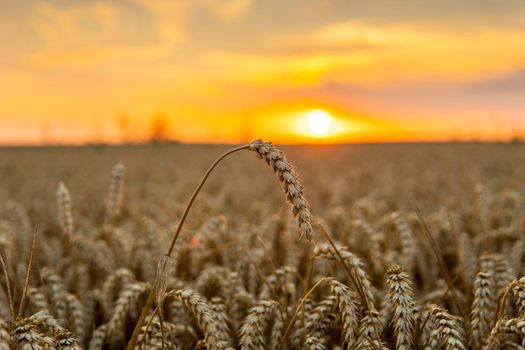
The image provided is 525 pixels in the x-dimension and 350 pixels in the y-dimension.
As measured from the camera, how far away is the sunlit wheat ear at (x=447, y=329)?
74.7 inches

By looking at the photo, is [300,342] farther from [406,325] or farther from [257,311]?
[406,325]

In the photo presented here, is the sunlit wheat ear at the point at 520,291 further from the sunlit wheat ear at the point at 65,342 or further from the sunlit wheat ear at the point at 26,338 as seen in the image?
the sunlit wheat ear at the point at 26,338

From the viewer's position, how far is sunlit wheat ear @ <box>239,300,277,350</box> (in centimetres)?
214

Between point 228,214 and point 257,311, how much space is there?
17.0 ft

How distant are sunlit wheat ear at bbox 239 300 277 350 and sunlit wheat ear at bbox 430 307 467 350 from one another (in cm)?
71

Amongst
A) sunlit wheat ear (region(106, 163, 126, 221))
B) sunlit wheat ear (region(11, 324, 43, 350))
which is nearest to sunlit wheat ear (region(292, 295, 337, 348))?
sunlit wheat ear (region(11, 324, 43, 350))

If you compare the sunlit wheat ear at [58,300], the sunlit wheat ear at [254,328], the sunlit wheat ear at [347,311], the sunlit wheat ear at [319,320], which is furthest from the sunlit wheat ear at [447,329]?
the sunlit wheat ear at [58,300]

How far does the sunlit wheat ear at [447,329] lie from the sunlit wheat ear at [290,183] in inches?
31.2

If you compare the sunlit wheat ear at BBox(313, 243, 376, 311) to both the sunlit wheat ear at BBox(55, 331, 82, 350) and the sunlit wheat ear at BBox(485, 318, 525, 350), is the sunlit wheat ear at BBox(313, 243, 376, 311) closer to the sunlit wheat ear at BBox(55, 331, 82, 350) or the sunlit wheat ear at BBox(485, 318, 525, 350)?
the sunlit wheat ear at BBox(485, 318, 525, 350)

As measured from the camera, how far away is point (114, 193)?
3.68m

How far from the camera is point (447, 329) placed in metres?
1.95

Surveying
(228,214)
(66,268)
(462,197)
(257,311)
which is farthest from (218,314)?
(462,197)

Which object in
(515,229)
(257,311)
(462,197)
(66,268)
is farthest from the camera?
(462,197)

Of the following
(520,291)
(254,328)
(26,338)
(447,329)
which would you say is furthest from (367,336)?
(26,338)
